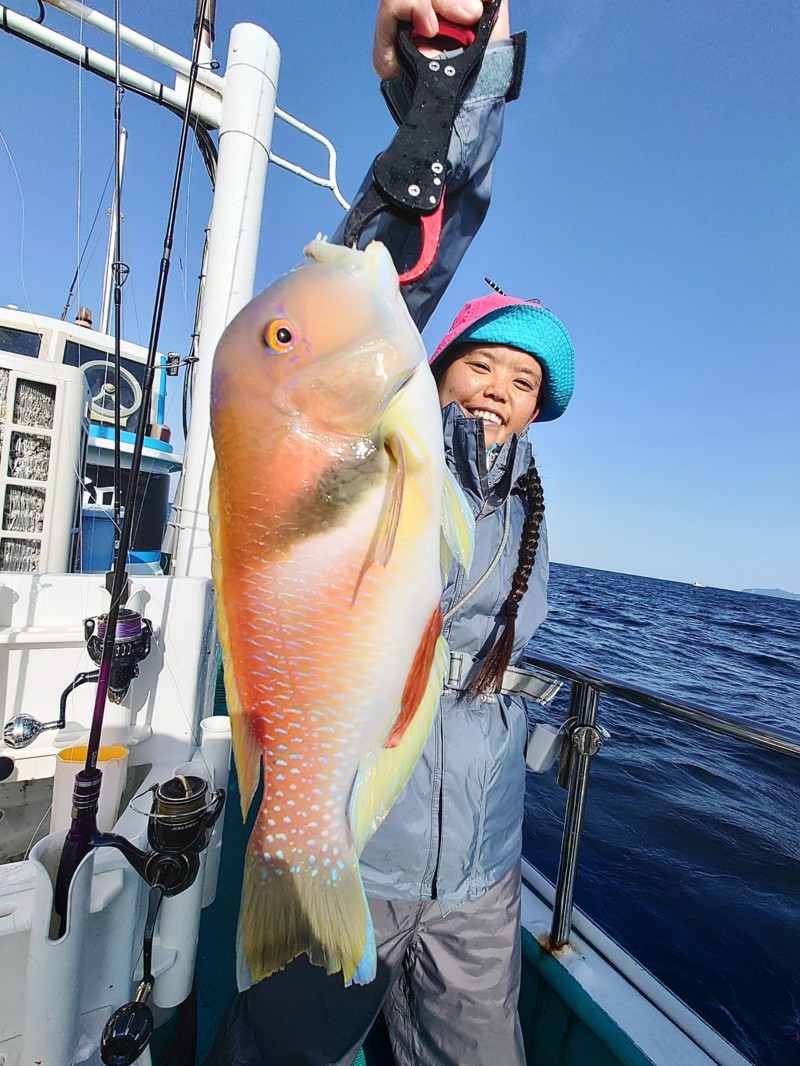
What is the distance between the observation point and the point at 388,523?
107 cm

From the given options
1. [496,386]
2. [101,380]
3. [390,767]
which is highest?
[101,380]

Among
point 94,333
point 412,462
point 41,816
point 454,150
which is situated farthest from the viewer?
point 94,333

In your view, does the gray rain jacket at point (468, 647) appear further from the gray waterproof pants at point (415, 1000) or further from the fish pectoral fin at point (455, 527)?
the fish pectoral fin at point (455, 527)

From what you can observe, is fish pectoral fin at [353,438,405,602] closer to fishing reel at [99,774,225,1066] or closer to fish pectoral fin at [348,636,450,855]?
fish pectoral fin at [348,636,450,855]

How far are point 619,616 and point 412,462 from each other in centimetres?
2760

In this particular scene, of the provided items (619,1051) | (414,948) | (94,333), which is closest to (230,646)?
(414,948)

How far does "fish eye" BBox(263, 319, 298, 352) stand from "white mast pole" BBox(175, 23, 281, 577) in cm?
312

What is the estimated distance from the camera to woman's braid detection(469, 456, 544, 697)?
1.59 m

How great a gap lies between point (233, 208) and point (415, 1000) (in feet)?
16.0

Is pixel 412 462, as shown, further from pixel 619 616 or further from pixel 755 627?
pixel 755 627

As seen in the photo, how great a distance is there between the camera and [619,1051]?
1.76 metres

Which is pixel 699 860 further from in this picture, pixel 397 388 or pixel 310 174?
pixel 310 174

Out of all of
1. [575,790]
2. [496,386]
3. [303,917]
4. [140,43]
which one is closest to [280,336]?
[496,386]

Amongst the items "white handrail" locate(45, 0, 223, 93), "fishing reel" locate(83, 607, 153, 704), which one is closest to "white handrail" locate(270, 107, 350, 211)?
"white handrail" locate(45, 0, 223, 93)
